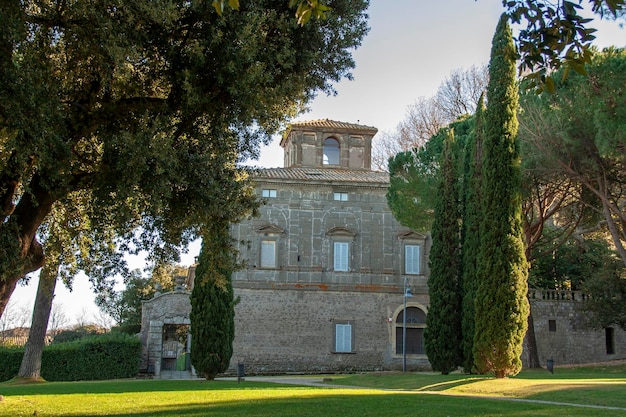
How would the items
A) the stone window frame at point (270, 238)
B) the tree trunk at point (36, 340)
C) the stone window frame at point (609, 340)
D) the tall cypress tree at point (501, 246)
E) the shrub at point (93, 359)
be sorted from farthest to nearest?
1. the stone window frame at point (609, 340)
2. the stone window frame at point (270, 238)
3. the shrub at point (93, 359)
4. the tree trunk at point (36, 340)
5. the tall cypress tree at point (501, 246)

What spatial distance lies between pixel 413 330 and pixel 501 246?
1501 centimetres

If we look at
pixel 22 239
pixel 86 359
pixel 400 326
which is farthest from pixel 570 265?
pixel 22 239

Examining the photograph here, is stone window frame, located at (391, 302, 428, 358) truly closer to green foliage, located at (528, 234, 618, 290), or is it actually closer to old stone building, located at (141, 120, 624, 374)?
old stone building, located at (141, 120, 624, 374)

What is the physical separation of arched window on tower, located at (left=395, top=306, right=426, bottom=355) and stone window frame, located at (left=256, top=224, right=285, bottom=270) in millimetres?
6145

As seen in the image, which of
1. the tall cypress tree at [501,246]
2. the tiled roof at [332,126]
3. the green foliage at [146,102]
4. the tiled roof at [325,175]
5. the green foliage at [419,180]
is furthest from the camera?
the tiled roof at [332,126]

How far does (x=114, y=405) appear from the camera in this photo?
12.3 meters

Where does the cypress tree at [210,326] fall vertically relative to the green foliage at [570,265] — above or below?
below

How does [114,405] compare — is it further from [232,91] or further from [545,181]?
[545,181]

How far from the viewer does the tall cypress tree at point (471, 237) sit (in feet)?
73.3

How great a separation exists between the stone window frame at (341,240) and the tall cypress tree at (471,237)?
339 inches

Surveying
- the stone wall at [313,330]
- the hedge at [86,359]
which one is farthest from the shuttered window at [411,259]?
the hedge at [86,359]

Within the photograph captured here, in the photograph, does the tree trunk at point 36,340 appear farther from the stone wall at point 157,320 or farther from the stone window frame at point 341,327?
the stone window frame at point 341,327

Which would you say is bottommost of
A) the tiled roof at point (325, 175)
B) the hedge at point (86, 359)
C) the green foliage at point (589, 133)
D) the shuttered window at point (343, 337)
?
the hedge at point (86, 359)

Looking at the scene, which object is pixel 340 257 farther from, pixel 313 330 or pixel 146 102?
pixel 146 102
